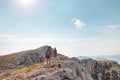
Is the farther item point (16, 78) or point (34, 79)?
point (16, 78)

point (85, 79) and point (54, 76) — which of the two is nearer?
point (54, 76)

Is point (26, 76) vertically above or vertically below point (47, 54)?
below

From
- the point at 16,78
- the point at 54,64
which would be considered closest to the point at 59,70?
the point at 54,64

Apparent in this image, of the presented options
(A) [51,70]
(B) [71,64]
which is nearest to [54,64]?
(A) [51,70]

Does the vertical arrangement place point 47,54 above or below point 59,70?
above

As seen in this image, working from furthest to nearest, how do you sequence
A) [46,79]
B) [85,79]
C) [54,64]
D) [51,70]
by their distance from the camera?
[85,79]
[54,64]
[51,70]
[46,79]

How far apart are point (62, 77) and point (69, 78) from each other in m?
2.25

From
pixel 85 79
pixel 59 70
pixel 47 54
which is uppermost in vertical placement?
pixel 47 54

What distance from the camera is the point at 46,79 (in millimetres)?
56312

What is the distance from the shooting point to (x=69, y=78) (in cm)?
5894

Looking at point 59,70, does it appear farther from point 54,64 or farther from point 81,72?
point 81,72

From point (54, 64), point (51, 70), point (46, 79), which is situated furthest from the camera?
point (54, 64)

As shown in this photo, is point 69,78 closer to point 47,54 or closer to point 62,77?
point 62,77

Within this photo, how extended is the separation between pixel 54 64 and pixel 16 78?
12.4 meters
